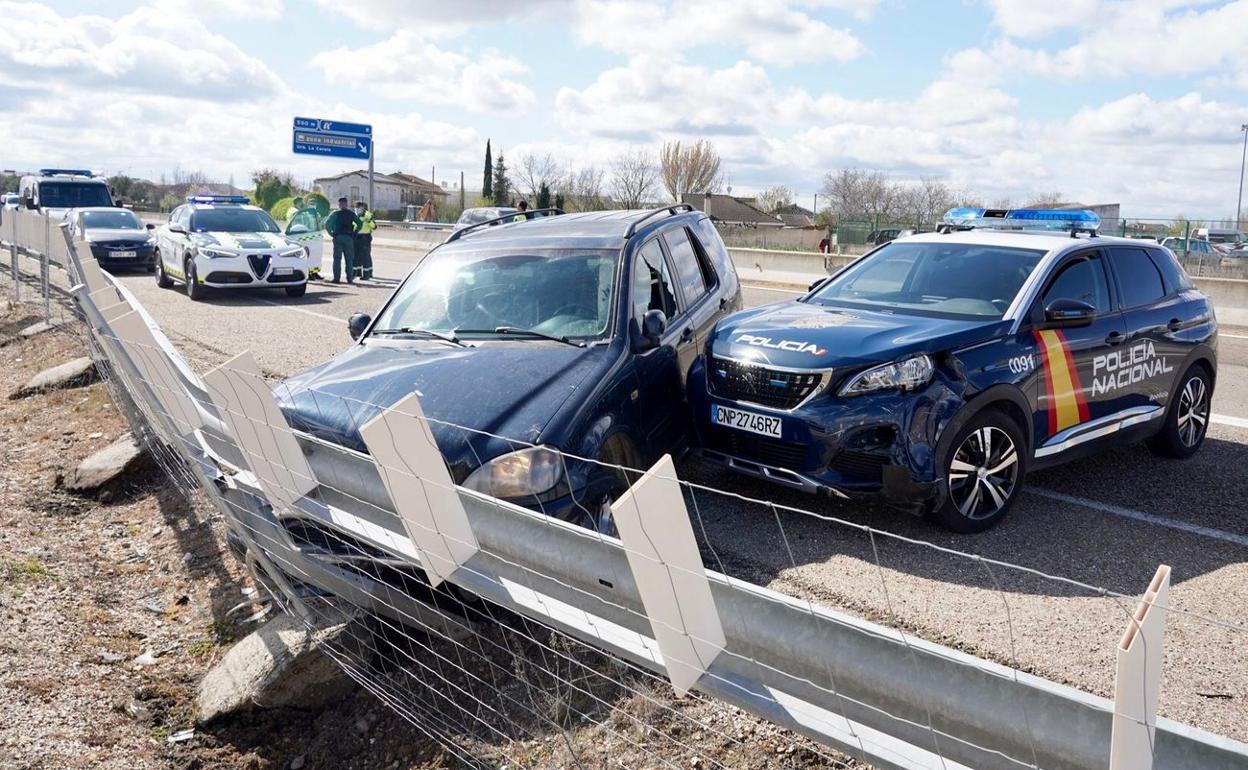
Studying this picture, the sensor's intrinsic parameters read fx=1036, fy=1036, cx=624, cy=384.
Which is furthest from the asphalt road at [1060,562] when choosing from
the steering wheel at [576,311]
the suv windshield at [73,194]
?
the suv windshield at [73,194]

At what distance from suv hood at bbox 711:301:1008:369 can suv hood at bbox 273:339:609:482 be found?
950 mm

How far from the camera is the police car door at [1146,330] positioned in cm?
655

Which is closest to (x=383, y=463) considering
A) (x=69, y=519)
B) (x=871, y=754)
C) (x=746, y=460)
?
(x=871, y=754)

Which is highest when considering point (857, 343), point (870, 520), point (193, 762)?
point (857, 343)

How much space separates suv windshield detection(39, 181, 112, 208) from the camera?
2605 centimetres

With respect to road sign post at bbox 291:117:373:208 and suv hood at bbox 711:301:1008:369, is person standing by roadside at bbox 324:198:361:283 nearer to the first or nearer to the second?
suv hood at bbox 711:301:1008:369

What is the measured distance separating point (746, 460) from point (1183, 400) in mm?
3516

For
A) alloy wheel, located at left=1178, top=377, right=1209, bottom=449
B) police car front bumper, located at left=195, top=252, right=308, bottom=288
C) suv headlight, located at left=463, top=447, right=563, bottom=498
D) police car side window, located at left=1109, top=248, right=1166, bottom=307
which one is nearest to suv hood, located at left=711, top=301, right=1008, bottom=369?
police car side window, located at left=1109, top=248, right=1166, bottom=307

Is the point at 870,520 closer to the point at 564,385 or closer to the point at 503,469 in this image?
the point at 564,385

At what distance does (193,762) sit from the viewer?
4086mm

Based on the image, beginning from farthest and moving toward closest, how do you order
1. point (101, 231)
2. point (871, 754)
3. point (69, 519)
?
point (101, 231)
point (69, 519)
point (871, 754)

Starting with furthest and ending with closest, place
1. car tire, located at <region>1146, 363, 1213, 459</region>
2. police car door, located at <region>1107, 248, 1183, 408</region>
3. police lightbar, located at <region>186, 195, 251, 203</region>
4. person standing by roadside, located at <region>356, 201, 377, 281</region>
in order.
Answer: person standing by roadside, located at <region>356, 201, 377, 281</region>
police lightbar, located at <region>186, 195, 251, 203</region>
car tire, located at <region>1146, 363, 1213, 459</region>
police car door, located at <region>1107, 248, 1183, 408</region>

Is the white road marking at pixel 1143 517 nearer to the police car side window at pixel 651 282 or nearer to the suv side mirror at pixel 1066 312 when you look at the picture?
the suv side mirror at pixel 1066 312

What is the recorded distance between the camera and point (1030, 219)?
8.69 meters
